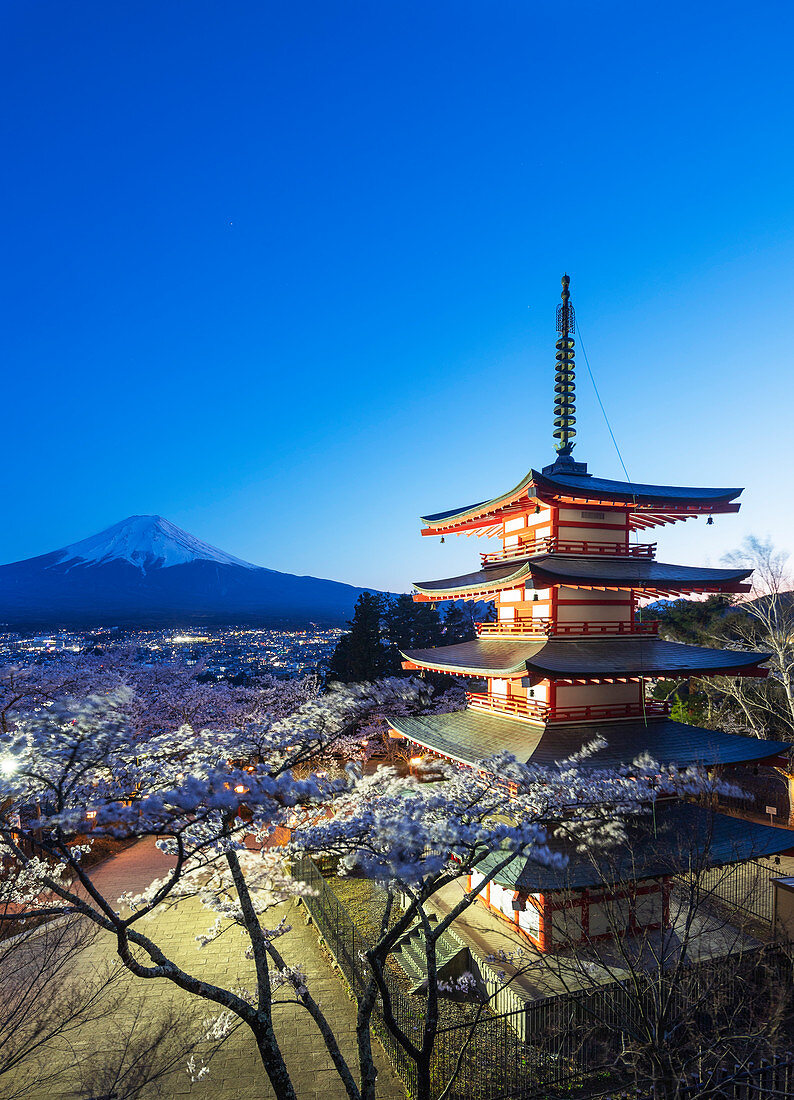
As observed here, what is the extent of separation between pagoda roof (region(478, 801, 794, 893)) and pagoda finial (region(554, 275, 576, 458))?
9.48 meters

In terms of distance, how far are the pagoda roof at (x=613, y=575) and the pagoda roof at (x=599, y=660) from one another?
155 cm

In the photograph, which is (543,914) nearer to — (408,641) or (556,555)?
(556,555)

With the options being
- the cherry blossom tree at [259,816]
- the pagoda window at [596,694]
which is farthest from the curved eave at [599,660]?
the cherry blossom tree at [259,816]

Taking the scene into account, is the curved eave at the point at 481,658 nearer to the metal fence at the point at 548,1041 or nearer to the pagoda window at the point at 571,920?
the pagoda window at the point at 571,920

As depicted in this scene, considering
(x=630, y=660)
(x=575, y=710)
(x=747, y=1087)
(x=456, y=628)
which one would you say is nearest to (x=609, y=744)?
(x=575, y=710)

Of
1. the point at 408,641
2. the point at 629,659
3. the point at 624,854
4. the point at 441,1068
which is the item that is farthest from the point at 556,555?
the point at 408,641

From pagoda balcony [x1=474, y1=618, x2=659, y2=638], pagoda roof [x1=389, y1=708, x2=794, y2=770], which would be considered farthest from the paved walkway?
pagoda balcony [x1=474, y1=618, x2=659, y2=638]

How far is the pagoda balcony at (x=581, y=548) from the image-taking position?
1323cm

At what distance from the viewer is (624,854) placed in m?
10.3

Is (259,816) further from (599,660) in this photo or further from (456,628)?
(456,628)

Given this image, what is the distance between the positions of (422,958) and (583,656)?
7.59m

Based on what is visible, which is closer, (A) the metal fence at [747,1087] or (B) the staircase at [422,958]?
(A) the metal fence at [747,1087]

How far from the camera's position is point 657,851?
33.0ft

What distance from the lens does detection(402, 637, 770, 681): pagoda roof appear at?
37.7 feet
